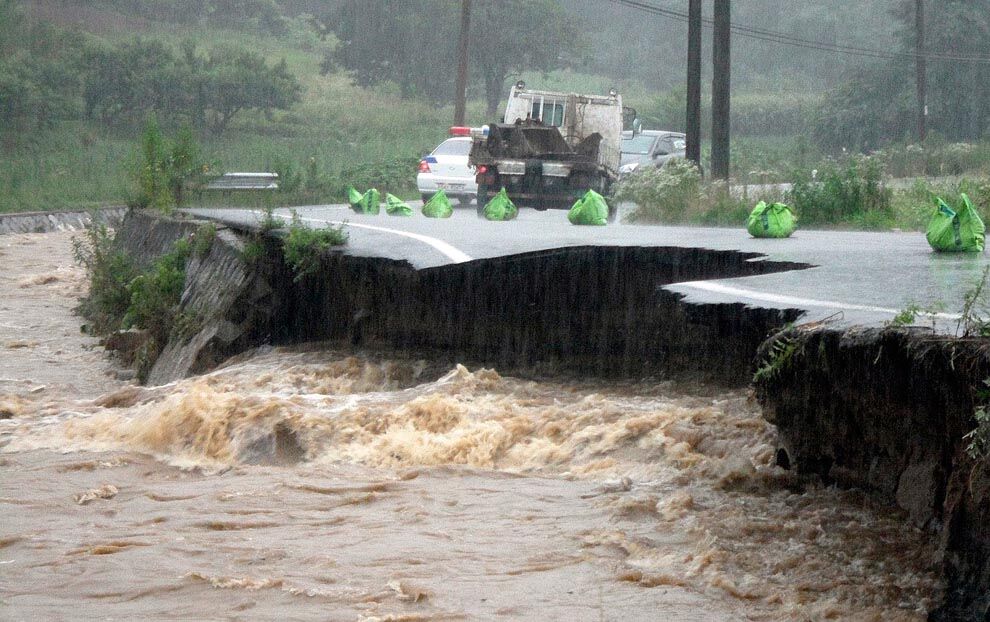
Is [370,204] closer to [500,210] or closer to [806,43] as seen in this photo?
[500,210]

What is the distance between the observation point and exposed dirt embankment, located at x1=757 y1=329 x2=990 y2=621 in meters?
4.97

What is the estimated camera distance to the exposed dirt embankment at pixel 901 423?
4973 mm

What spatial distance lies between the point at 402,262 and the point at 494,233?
2.64 m

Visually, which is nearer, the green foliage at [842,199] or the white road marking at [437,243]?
the white road marking at [437,243]

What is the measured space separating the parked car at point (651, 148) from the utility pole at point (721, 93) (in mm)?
7720

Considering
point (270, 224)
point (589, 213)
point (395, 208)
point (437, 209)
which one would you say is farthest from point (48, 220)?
point (270, 224)

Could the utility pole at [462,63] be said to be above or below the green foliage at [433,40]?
below

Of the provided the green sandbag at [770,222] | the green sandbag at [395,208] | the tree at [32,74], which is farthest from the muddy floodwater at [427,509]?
the tree at [32,74]

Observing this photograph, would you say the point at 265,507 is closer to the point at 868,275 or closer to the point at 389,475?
the point at 389,475

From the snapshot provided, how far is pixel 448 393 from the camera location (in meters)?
9.23

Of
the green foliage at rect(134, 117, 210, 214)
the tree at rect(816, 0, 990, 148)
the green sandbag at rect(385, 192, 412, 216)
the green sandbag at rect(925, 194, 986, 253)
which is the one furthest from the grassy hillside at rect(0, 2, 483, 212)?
the tree at rect(816, 0, 990, 148)

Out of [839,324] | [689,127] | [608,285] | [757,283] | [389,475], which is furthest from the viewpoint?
[689,127]

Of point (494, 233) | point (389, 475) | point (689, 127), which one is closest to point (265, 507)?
point (389, 475)

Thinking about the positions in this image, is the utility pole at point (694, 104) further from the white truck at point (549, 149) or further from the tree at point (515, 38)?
the tree at point (515, 38)
